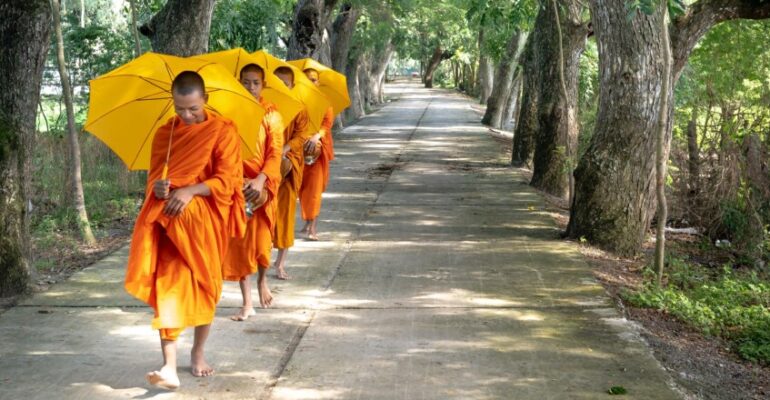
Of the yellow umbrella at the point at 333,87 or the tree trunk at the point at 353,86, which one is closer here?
the yellow umbrella at the point at 333,87

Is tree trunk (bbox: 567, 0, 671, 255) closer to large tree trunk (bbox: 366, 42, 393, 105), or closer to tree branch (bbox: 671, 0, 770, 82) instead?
tree branch (bbox: 671, 0, 770, 82)

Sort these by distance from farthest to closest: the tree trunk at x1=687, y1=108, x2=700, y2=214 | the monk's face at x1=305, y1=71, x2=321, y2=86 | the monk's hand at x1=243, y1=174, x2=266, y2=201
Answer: the tree trunk at x1=687, y1=108, x2=700, y2=214 → the monk's face at x1=305, y1=71, x2=321, y2=86 → the monk's hand at x1=243, y1=174, x2=266, y2=201

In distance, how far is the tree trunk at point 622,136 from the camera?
8.81 meters

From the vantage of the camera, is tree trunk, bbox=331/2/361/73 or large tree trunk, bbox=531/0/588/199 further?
tree trunk, bbox=331/2/361/73

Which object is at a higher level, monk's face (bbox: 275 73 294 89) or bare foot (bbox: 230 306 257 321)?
monk's face (bbox: 275 73 294 89)

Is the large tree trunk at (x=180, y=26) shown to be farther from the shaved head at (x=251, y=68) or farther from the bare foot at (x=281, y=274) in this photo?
the shaved head at (x=251, y=68)

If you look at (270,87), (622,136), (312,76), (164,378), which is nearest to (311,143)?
(312,76)

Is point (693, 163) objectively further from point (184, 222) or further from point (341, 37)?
point (341, 37)

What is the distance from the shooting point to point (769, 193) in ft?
34.2

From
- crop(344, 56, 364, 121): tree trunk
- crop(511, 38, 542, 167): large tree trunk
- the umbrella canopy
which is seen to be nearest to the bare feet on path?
the umbrella canopy

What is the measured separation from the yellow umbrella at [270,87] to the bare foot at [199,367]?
84.4 inches

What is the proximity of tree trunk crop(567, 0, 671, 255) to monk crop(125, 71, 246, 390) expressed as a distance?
4.98 metres

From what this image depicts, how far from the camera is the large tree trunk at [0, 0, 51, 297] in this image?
6.89 meters

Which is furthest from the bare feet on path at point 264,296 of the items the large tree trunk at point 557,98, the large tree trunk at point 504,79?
the large tree trunk at point 504,79
